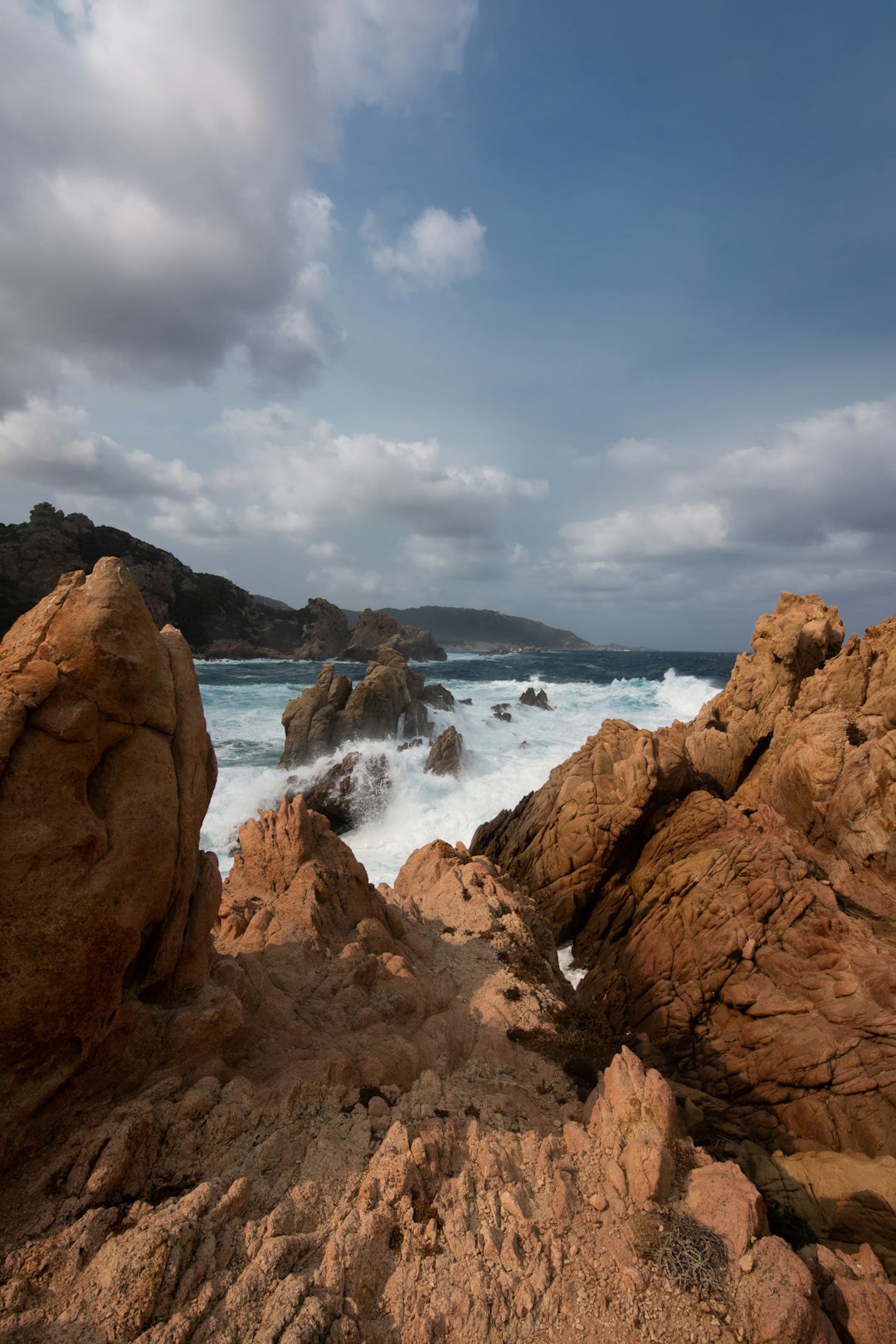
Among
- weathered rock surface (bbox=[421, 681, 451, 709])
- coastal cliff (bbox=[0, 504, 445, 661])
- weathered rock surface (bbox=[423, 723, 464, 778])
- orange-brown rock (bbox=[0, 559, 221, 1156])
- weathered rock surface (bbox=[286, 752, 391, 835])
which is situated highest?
coastal cliff (bbox=[0, 504, 445, 661])

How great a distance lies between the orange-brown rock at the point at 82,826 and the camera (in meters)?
4.91

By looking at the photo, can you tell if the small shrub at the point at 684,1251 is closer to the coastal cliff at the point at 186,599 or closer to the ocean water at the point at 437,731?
the ocean water at the point at 437,731

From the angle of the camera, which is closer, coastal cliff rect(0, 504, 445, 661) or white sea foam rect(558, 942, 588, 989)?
white sea foam rect(558, 942, 588, 989)

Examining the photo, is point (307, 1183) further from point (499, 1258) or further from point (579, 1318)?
point (579, 1318)

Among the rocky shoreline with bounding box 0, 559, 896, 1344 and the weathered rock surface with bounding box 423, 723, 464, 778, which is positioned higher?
the rocky shoreline with bounding box 0, 559, 896, 1344

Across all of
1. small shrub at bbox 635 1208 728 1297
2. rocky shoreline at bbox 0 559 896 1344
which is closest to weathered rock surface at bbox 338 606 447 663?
rocky shoreline at bbox 0 559 896 1344

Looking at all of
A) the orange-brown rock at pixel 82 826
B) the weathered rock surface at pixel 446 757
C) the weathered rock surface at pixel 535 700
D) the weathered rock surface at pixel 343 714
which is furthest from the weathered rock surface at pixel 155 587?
the orange-brown rock at pixel 82 826

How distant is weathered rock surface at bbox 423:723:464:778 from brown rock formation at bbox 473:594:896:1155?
13597 mm

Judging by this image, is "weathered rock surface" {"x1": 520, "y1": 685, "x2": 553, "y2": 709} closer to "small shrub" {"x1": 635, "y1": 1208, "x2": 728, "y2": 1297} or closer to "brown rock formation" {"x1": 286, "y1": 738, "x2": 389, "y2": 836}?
"brown rock formation" {"x1": 286, "y1": 738, "x2": 389, "y2": 836}

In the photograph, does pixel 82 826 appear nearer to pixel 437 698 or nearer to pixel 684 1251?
pixel 684 1251

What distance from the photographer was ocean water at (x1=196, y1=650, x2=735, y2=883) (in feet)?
89.2

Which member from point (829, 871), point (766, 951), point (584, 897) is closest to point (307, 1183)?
point (766, 951)

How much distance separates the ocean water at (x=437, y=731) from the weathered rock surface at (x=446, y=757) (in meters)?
0.54

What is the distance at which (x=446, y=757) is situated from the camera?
33.4 metres
